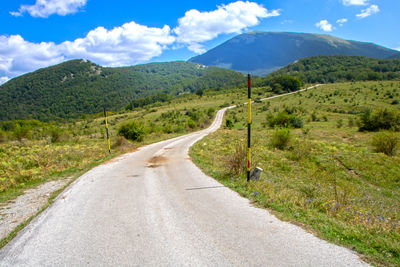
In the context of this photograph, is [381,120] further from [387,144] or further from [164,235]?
[164,235]

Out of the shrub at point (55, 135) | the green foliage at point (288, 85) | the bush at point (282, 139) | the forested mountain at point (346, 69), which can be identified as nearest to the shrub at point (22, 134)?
the shrub at point (55, 135)

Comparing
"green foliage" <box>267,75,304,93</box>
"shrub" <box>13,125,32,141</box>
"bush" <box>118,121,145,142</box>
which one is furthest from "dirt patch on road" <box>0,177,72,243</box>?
"green foliage" <box>267,75,304,93</box>

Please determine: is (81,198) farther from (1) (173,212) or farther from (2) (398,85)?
(2) (398,85)

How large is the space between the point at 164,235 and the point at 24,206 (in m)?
5.39

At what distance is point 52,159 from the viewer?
1298 cm

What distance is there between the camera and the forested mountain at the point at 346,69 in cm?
9972

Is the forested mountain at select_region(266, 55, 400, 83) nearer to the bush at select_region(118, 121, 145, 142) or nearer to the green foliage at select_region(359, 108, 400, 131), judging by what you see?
the green foliage at select_region(359, 108, 400, 131)

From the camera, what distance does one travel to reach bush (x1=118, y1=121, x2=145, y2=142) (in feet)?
81.8

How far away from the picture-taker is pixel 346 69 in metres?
124

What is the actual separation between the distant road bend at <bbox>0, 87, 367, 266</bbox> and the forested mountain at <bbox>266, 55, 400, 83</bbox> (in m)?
120

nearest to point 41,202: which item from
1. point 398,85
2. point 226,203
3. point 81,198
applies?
point 81,198

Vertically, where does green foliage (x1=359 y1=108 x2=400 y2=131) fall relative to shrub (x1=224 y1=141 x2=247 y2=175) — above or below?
below

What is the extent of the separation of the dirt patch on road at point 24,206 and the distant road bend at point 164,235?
2.16ft

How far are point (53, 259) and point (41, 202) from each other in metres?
4.19
